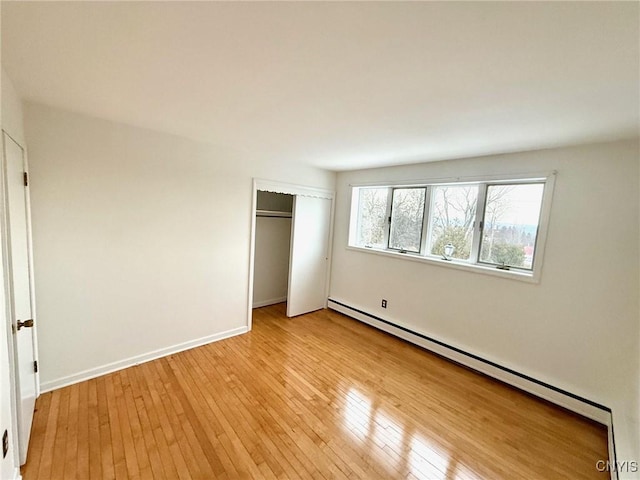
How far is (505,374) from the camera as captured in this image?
264 cm

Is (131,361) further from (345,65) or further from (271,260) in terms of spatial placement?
(345,65)

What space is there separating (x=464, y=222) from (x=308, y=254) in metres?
2.14

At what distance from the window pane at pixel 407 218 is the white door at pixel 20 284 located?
3522mm

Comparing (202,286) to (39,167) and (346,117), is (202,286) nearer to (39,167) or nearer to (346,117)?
(39,167)

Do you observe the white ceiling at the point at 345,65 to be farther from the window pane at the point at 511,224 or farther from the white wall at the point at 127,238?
the window pane at the point at 511,224

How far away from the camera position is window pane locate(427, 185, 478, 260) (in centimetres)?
301

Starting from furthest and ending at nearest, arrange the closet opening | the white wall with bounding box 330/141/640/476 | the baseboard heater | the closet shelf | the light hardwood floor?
the closet opening → the closet shelf → the baseboard heater → the white wall with bounding box 330/141/640/476 → the light hardwood floor

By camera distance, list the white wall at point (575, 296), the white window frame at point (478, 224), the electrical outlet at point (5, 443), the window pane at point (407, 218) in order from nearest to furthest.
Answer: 1. the electrical outlet at point (5, 443)
2. the white wall at point (575, 296)
3. the white window frame at point (478, 224)
4. the window pane at point (407, 218)

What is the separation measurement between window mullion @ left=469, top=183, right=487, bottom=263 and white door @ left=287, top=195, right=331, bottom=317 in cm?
207

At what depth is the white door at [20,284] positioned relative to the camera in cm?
150

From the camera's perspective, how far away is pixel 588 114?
166 cm

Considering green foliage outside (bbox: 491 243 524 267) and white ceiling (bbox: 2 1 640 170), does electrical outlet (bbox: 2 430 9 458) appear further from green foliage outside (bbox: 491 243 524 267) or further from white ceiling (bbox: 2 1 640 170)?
green foliage outside (bbox: 491 243 524 267)

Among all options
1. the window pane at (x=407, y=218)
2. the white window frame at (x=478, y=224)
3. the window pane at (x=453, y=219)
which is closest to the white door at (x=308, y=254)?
the white window frame at (x=478, y=224)

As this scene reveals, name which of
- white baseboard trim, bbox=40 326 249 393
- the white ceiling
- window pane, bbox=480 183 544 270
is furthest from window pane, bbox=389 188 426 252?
white baseboard trim, bbox=40 326 249 393
